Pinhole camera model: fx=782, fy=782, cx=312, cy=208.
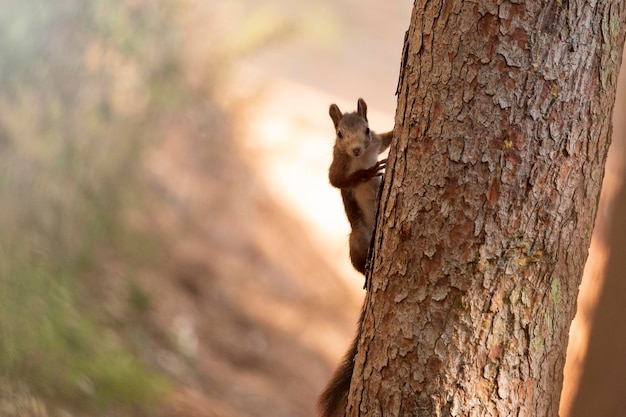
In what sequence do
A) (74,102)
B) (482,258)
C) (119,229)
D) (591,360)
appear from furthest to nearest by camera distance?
(119,229) < (74,102) < (591,360) < (482,258)

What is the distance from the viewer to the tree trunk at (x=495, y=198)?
1641 mm

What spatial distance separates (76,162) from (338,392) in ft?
9.95

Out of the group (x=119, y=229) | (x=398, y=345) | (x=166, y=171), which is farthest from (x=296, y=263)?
(x=398, y=345)

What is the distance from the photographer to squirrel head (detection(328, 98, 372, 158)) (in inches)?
95.3

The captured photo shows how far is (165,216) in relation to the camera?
19.7 ft

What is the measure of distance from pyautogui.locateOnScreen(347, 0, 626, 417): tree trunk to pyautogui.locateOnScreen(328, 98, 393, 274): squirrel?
22.4 inches

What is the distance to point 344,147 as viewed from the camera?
246 cm

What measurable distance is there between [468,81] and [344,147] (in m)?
0.82

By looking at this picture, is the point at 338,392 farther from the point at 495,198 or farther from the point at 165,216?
the point at 165,216

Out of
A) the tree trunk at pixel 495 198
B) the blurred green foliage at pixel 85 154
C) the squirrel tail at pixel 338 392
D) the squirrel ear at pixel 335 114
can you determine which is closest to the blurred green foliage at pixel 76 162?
the blurred green foliage at pixel 85 154

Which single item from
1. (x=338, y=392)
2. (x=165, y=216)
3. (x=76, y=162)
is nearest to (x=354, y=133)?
(x=338, y=392)

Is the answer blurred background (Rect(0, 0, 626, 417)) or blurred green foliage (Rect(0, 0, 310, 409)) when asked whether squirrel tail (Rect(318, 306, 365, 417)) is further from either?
blurred green foliage (Rect(0, 0, 310, 409))

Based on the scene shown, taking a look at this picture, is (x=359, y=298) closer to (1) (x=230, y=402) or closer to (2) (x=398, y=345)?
A: (1) (x=230, y=402)

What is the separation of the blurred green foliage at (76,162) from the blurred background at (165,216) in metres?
0.01
